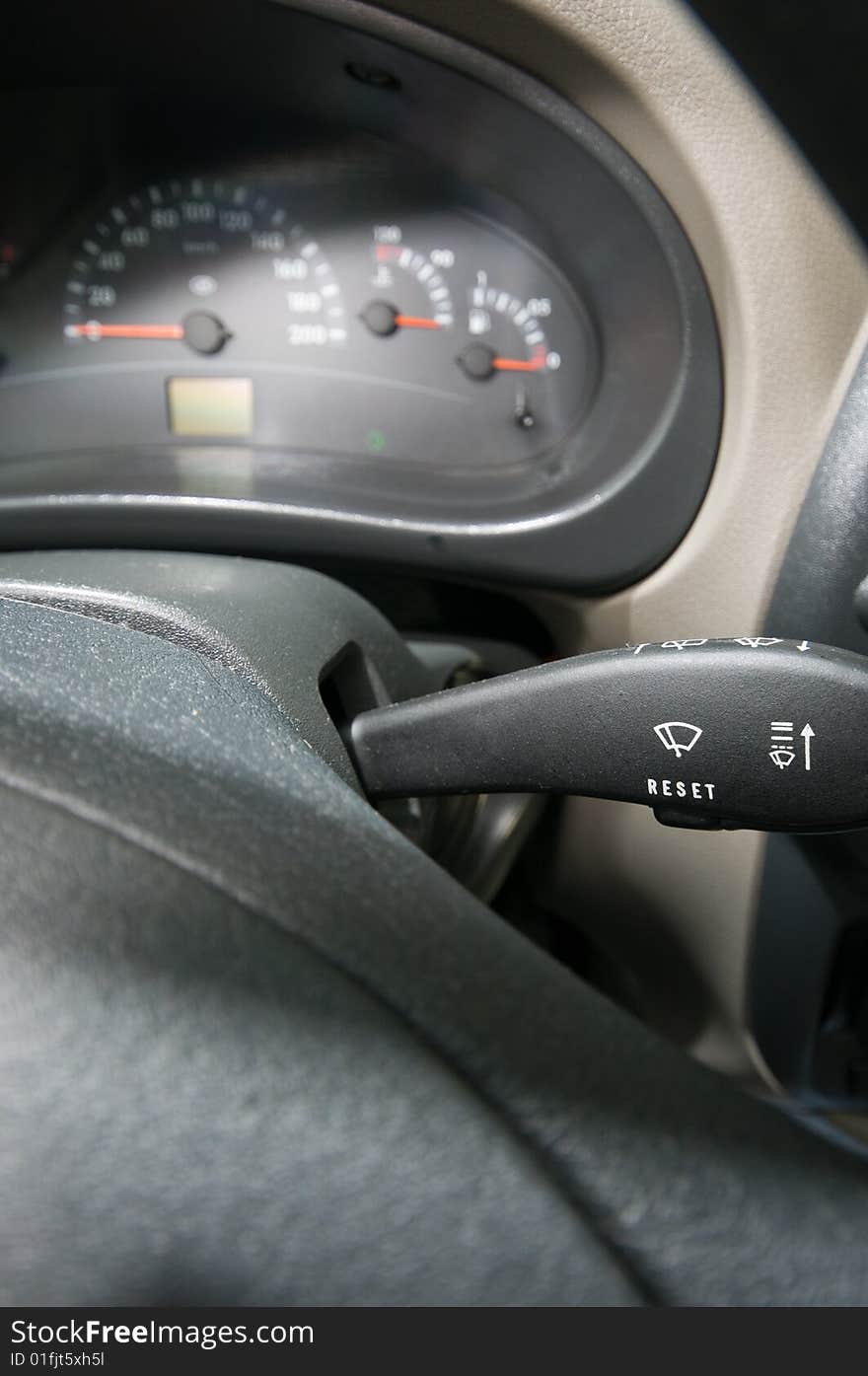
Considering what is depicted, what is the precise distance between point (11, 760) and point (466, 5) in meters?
0.63

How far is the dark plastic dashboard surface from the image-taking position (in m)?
0.85

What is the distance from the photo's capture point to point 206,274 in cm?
103

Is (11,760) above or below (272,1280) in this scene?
above

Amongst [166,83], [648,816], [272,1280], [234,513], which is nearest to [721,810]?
[272,1280]

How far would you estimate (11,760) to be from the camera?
13.9 inches

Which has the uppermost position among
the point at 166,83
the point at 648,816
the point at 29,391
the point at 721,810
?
the point at 166,83

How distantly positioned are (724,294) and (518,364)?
9.4 inches

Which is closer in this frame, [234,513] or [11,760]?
[11,760]

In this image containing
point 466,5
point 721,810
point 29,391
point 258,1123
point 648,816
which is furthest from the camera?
point 29,391

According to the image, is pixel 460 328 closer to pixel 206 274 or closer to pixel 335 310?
pixel 335 310

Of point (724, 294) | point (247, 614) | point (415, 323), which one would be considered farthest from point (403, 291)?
point (247, 614)

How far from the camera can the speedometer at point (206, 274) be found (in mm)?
1013

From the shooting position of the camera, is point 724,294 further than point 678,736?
Yes
